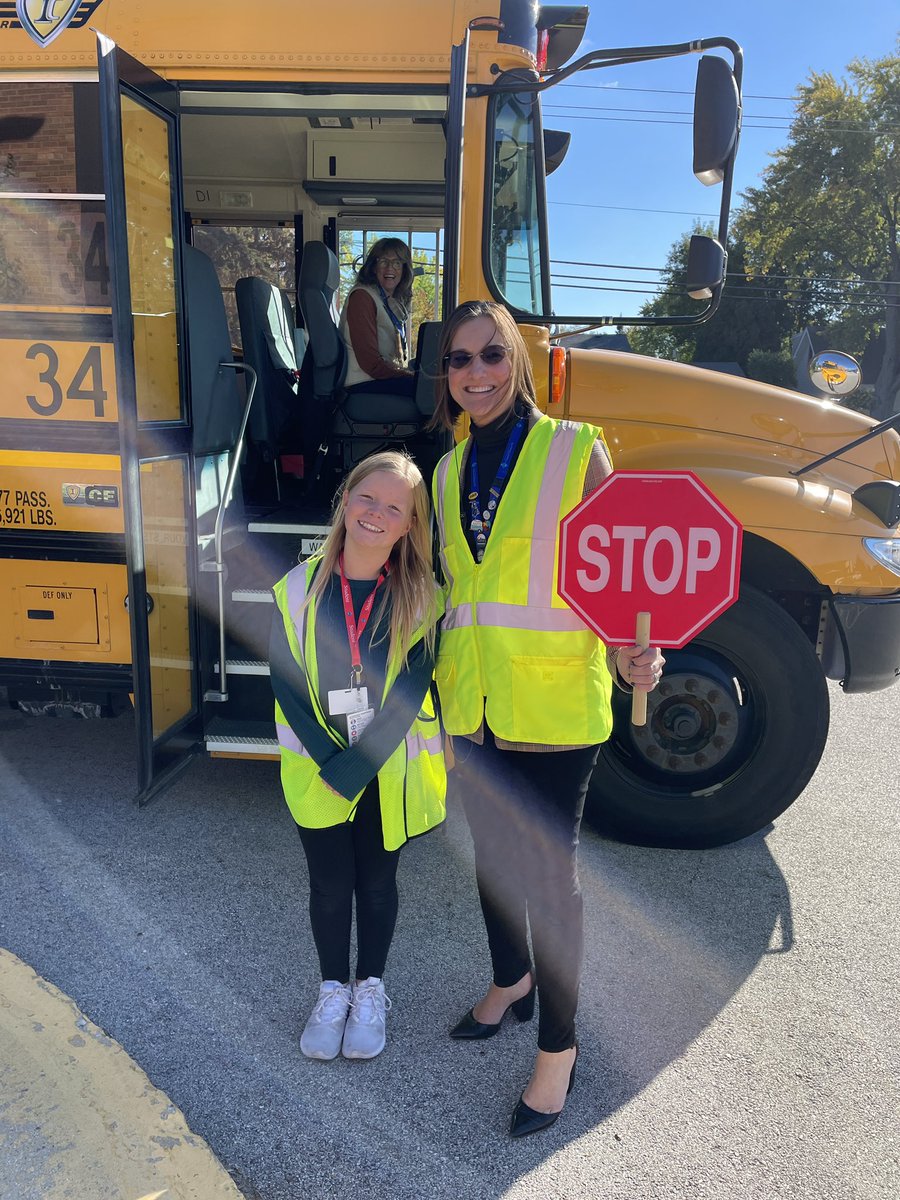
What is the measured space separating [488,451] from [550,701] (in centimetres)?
58

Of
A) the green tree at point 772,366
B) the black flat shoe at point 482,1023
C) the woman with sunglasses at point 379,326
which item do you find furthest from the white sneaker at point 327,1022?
the green tree at point 772,366

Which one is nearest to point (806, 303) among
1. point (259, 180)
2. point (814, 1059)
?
point (259, 180)

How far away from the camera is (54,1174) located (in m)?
1.73

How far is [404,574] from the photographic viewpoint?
2.01 m

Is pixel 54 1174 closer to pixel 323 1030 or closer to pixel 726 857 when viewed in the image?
pixel 323 1030

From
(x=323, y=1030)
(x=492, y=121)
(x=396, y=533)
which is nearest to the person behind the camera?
(x=396, y=533)

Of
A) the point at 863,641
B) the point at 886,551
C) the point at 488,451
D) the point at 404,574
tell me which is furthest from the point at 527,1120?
the point at 886,551

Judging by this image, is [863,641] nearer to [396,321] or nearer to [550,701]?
[550,701]

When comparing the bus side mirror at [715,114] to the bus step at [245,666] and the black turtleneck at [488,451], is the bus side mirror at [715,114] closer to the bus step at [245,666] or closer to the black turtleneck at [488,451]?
the black turtleneck at [488,451]

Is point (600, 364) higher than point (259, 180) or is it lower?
lower

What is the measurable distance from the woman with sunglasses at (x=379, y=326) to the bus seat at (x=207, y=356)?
69cm

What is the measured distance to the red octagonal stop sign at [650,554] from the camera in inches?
64.0

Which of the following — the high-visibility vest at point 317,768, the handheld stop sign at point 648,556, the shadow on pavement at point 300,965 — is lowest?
the shadow on pavement at point 300,965

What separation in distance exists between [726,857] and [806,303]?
36410 mm
